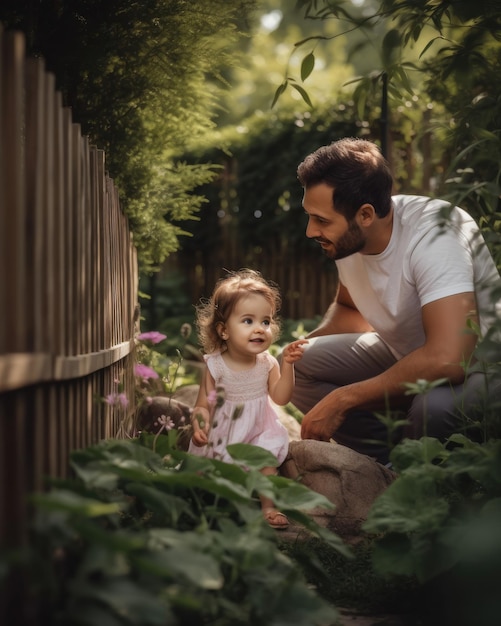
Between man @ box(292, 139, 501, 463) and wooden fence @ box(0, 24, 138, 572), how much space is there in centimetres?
130

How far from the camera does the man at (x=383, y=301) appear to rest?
3.54m

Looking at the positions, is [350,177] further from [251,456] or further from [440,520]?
[440,520]

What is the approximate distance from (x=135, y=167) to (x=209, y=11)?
97 cm

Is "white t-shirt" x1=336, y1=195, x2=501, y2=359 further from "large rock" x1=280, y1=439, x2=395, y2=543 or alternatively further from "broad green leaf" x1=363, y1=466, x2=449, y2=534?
"broad green leaf" x1=363, y1=466, x2=449, y2=534

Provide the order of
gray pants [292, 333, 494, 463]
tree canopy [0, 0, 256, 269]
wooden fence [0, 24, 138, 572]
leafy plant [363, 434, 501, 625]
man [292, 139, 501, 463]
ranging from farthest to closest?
1. gray pants [292, 333, 494, 463]
2. tree canopy [0, 0, 256, 269]
3. man [292, 139, 501, 463]
4. leafy plant [363, 434, 501, 625]
5. wooden fence [0, 24, 138, 572]

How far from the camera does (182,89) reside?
4914mm

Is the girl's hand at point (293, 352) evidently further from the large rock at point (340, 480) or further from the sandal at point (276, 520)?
the sandal at point (276, 520)

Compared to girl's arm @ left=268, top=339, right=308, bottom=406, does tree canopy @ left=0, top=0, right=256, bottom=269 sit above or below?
above

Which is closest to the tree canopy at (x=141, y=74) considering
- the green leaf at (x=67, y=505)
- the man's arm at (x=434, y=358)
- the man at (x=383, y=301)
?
the man at (x=383, y=301)

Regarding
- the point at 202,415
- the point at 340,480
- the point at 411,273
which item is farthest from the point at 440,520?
the point at 411,273

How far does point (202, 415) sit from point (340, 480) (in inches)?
31.6

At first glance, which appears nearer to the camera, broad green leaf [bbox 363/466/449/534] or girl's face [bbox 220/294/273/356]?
broad green leaf [bbox 363/466/449/534]

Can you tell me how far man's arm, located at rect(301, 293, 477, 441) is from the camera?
348cm

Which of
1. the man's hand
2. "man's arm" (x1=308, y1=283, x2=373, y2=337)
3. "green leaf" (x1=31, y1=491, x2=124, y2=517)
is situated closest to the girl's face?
the man's hand
